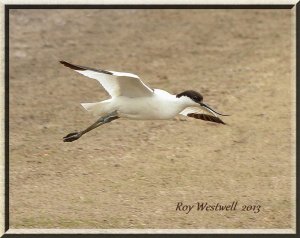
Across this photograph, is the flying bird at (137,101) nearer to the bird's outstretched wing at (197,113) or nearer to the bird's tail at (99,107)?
the bird's tail at (99,107)

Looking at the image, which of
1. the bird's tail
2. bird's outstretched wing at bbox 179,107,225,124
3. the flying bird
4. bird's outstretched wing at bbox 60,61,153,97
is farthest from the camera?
bird's outstretched wing at bbox 179,107,225,124

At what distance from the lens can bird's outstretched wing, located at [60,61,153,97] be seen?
14.5 ft

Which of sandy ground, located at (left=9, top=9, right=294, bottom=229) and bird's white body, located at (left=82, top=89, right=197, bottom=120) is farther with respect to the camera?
sandy ground, located at (left=9, top=9, right=294, bottom=229)

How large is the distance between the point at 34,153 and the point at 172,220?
1.18 meters

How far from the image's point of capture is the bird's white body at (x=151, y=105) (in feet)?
14.9

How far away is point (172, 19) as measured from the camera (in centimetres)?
766

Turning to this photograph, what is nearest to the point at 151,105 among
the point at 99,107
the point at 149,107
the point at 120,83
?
the point at 149,107

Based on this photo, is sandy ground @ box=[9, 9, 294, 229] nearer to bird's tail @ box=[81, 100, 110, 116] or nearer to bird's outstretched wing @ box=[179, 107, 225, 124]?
bird's outstretched wing @ box=[179, 107, 225, 124]

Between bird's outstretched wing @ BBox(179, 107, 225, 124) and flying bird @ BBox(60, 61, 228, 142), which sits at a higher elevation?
flying bird @ BBox(60, 61, 228, 142)

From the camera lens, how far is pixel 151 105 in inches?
179

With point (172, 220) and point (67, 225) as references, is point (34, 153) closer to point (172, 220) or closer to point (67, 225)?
point (67, 225)

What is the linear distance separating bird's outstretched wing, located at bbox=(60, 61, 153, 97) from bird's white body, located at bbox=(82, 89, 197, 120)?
0.12 ft

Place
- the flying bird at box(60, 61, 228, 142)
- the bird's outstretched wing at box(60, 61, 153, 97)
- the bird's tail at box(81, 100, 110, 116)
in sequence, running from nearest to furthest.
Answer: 1. the bird's outstretched wing at box(60, 61, 153, 97)
2. the flying bird at box(60, 61, 228, 142)
3. the bird's tail at box(81, 100, 110, 116)

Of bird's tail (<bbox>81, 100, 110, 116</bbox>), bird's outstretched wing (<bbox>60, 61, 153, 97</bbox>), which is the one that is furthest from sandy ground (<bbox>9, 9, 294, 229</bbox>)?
bird's outstretched wing (<bbox>60, 61, 153, 97</bbox>)
